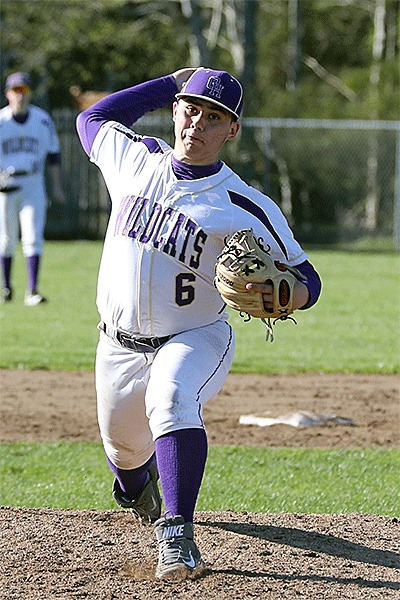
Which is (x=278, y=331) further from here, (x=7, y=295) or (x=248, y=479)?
(x=248, y=479)

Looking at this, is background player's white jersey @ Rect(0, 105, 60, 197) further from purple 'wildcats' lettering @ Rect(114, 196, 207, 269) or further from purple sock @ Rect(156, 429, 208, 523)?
purple sock @ Rect(156, 429, 208, 523)

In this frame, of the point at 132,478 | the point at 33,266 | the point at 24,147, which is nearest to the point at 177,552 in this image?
the point at 132,478

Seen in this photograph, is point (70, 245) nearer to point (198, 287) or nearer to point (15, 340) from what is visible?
point (15, 340)

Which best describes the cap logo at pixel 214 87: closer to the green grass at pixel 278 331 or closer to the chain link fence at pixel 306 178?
the green grass at pixel 278 331

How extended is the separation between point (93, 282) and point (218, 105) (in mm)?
10248

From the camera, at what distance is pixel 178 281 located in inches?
154

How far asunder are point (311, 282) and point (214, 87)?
2.51 feet

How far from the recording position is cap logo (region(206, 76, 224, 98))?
152 inches

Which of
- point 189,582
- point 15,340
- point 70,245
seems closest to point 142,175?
point 189,582

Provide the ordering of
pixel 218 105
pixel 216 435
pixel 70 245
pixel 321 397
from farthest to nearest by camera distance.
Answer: pixel 70 245 < pixel 321 397 < pixel 216 435 < pixel 218 105

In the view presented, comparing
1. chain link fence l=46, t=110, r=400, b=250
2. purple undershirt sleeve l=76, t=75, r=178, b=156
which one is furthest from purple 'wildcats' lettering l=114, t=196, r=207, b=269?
chain link fence l=46, t=110, r=400, b=250

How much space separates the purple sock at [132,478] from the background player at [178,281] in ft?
0.78

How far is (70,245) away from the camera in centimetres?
1998

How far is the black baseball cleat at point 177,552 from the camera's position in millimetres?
3592
